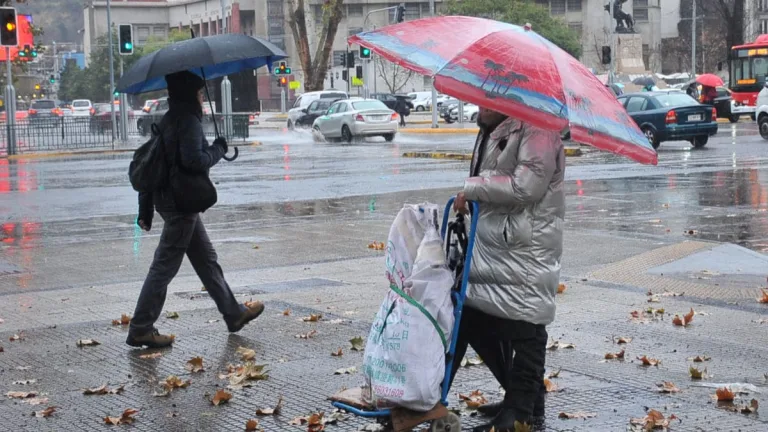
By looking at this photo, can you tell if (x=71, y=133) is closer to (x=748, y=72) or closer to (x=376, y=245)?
(x=748, y=72)

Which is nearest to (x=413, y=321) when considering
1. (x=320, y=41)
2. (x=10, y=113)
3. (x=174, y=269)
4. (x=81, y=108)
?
(x=174, y=269)

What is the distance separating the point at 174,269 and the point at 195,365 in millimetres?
982

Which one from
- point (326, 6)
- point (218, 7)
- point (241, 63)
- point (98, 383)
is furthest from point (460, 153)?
point (218, 7)

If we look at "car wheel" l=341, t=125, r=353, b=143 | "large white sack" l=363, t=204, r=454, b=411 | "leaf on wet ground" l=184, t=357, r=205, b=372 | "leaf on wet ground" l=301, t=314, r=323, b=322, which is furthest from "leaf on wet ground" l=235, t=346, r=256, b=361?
"car wheel" l=341, t=125, r=353, b=143

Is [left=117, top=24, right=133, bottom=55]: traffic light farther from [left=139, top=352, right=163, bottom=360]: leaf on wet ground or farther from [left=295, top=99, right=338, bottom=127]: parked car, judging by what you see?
[left=139, top=352, right=163, bottom=360]: leaf on wet ground

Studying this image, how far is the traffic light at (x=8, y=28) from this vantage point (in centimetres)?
3120

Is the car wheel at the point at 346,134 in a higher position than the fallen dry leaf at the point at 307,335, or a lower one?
higher

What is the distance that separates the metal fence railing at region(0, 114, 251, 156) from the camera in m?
38.7

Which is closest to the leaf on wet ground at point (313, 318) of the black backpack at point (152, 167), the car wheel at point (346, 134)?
the black backpack at point (152, 167)

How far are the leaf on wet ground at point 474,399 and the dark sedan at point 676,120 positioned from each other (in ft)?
82.8

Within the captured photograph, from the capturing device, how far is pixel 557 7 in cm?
10481

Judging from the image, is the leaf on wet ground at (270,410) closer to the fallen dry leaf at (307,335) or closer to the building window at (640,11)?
the fallen dry leaf at (307,335)

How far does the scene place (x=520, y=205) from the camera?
550 centimetres

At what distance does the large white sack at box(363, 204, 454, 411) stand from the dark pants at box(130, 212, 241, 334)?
2.68m
